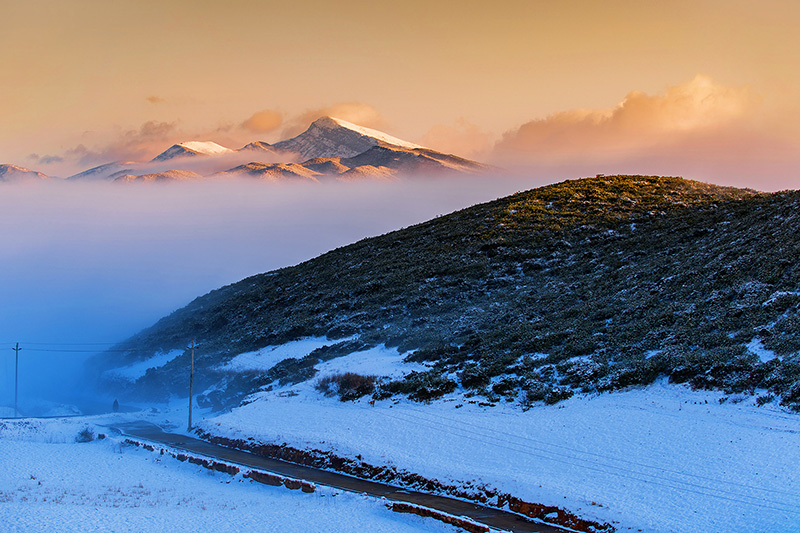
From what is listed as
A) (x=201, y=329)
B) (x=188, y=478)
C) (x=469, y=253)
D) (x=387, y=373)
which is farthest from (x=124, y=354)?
(x=188, y=478)

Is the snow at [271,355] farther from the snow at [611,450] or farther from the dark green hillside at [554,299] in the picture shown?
the snow at [611,450]

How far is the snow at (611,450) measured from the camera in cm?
1656

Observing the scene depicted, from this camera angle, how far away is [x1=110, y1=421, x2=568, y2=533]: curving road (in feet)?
58.9

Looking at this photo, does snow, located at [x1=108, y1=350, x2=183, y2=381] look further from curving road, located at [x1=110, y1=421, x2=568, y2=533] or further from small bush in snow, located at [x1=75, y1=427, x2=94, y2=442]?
curving road, located at [x1=110, y1=421, x2=568, y2=533]

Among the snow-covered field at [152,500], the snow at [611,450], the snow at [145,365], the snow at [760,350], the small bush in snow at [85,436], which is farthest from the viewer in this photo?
the snow at [145,365]

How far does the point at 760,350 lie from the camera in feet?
82.1

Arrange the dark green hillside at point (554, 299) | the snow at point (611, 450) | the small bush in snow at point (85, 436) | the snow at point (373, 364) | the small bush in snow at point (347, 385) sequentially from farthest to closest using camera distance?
the snow at point (373, 364)
the small bush in snow at point (85, 436)
the small bush in snow at point (347, 385)
the dark green hillside at point (554, 299)
the snow at point (611, 450)

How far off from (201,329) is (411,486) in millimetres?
46585

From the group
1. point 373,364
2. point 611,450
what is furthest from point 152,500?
point 373,364

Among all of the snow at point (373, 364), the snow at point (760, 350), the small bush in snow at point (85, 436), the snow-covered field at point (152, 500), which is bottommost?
the small bush in snow at point (85, 436)

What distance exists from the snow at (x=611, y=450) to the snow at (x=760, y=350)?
10.2 feet

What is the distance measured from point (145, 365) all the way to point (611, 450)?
2041 inches

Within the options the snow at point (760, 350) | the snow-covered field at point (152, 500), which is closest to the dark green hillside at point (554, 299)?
the snow at point (760, 350)

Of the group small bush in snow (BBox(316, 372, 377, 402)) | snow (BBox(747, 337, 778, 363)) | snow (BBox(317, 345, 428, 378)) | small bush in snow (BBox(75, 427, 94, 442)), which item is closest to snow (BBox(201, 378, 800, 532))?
small bush in snow (BBox(316, 372, 377, 402))
